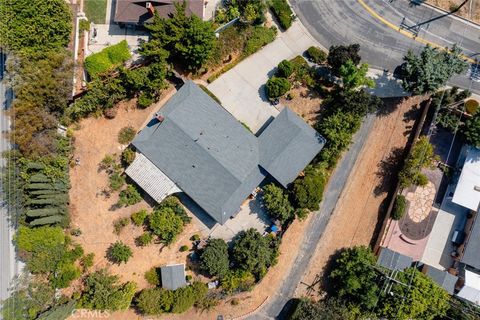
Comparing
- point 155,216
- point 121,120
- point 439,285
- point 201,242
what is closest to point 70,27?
point 121,120

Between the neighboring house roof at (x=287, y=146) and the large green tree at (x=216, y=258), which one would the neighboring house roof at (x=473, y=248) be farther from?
the large green tree at (x=216, y=258)

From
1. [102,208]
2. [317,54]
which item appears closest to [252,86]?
[317,54]

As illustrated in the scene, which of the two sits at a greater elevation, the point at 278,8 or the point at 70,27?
the point at 278,8

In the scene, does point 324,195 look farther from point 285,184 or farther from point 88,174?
point 88,174

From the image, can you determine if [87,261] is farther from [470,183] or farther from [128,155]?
[470,183]

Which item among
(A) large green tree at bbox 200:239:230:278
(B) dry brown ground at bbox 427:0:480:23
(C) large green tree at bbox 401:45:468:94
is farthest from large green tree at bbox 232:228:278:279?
(B) dry brown ground at bbox 427:0:480:23

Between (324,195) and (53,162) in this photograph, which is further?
(324,195)
